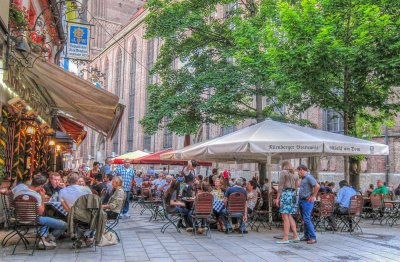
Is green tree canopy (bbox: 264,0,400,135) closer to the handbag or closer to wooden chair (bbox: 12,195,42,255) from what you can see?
the handbag

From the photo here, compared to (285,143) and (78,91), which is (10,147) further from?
(285,143)

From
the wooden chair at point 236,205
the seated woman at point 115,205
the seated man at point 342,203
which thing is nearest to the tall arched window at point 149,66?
the seated man at point 342,203

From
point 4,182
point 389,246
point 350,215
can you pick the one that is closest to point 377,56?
point 350,215

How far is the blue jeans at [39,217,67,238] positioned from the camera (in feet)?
24.6

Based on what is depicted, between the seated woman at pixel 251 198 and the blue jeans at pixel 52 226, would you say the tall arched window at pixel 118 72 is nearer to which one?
the seated woman at pixel 251 198

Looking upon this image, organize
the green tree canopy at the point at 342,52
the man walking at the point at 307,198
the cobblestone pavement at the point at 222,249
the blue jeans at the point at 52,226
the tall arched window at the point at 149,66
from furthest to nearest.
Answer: the tall arched window at the point at 149,66, the green tree canopy at the point at 342,52, the man walking at the point at 307,198, the blue jeans at the point at 52,226, the cobblestone pavement at the point at 222,249

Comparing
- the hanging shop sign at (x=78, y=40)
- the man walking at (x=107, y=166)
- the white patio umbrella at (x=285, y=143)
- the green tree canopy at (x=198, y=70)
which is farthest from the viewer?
the green tree canopy at (x=198, y=70)

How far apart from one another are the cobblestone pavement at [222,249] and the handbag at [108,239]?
0.54 feet

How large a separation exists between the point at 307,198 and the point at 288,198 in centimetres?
45

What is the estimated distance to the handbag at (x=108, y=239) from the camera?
8.13 m

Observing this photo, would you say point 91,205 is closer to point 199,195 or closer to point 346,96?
point 199,195

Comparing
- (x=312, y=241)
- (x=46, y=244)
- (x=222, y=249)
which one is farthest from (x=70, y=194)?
(x=312, y=241)

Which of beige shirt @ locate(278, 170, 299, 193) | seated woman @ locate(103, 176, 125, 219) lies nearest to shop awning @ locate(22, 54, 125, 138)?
seated woman @ locate(103, 176, 125, 219)

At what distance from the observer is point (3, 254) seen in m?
7.07
